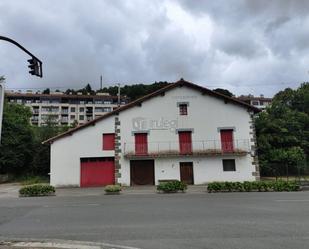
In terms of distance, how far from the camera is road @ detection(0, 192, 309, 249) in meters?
6.84

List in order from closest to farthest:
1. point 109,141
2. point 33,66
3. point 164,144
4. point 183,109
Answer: point 33,66
point 164,144
point 109,141
point 183,109

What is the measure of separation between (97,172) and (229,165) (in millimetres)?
11428

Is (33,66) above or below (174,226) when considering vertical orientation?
above

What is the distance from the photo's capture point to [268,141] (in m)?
36.0

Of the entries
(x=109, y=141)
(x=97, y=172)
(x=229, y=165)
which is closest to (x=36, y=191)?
(x=97, y=172)

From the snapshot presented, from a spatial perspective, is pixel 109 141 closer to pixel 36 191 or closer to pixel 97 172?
pixel 97 172

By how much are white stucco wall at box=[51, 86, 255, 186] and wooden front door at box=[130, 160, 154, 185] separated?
1.44ft

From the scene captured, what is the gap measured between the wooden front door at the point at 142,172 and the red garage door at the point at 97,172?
177 cm

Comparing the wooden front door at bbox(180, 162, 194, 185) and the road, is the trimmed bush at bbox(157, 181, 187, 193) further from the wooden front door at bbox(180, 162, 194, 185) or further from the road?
the wooden front door at bbox(180, 162, 194, 185)

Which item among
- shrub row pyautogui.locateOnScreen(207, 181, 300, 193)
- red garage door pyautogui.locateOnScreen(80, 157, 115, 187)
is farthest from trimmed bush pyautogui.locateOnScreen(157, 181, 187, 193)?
red garage door pyautogui.locateOnScreen(80, 157, 115, 187)

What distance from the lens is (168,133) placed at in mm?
27906

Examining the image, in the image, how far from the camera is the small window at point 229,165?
27.2 m

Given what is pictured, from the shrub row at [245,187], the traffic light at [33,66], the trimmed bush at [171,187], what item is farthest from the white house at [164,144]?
the traffic light at [33,66]

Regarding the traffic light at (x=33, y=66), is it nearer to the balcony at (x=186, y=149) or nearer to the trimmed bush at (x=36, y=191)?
the trimmed bush at (x=36, y=191)
